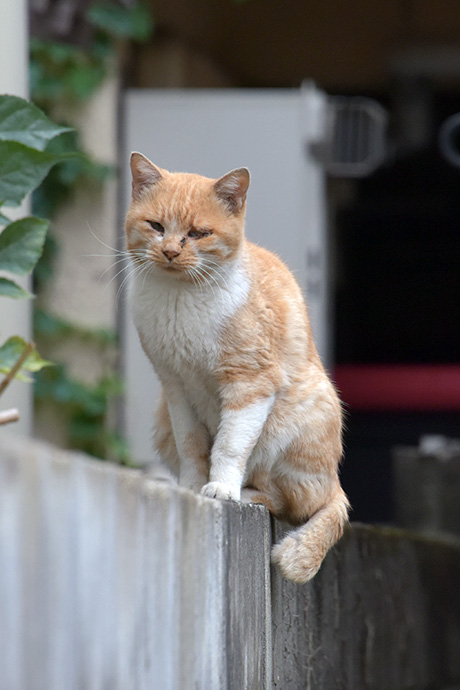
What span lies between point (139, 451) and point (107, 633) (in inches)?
127

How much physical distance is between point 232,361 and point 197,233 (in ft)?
0.86

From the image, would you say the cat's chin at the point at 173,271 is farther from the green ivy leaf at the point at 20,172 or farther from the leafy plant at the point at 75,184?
the leafy plant at the point at 75,184

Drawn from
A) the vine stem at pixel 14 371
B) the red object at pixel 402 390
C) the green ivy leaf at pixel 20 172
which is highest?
the green ivy leaf at pixel 20 172

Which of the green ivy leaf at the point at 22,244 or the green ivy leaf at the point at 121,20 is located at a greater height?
the green ivy leaf at the point at 121,20

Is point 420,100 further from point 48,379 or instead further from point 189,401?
point 189,401

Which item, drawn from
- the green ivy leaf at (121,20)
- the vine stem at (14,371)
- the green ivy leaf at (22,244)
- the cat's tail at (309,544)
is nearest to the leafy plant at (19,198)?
the green ivy leaf at (22,244)

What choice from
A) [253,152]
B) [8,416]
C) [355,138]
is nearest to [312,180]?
[253,152]

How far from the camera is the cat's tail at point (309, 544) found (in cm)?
187

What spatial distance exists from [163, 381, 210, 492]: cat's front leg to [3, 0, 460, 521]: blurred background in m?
1.65

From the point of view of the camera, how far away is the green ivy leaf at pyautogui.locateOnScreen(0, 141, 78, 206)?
1.43m

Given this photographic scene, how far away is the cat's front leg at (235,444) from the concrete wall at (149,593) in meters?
0.13

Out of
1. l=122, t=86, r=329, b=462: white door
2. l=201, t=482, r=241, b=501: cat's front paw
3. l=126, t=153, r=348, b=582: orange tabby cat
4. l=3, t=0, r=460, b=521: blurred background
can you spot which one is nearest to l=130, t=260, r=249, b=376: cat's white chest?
l=126, t=153, r=348, b=582: orange tabby cat

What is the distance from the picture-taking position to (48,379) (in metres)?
4.29

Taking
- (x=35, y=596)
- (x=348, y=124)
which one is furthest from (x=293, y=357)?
(x=348, y=124)
